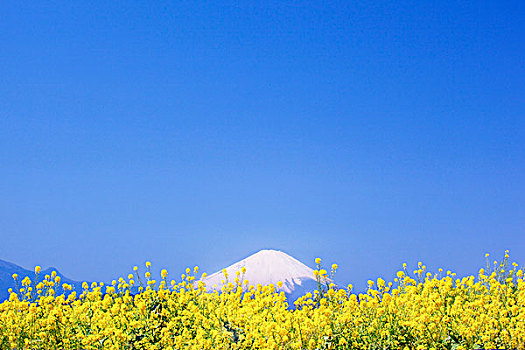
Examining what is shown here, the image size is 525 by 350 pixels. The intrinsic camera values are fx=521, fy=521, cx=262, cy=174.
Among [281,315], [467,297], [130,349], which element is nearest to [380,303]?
[281,315]

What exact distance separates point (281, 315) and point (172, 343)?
56.8 inches

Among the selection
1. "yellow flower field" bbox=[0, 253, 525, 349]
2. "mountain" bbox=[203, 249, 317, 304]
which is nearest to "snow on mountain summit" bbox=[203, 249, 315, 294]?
"mountain" bbox=[203, 249, 317, 304]

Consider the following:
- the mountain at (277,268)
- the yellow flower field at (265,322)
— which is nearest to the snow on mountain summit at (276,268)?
the mountain at (277,268)

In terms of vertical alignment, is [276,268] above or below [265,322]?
above

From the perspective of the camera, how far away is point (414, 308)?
702cm

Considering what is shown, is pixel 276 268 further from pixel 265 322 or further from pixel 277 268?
pixel 265 322

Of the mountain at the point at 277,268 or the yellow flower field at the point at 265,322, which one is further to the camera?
the mountain at the point at 277,268

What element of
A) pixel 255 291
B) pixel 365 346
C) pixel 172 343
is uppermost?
pixel 255 291

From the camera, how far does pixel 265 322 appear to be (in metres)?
6.43

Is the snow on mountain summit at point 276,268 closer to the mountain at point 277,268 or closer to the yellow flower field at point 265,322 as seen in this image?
the mountain at point 277,268

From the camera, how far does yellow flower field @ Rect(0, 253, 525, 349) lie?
633 cm

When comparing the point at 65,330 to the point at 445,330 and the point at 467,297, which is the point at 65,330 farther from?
the point at 467,297

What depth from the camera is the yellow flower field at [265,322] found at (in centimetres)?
633

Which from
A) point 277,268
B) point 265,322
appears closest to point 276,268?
point 277,268
